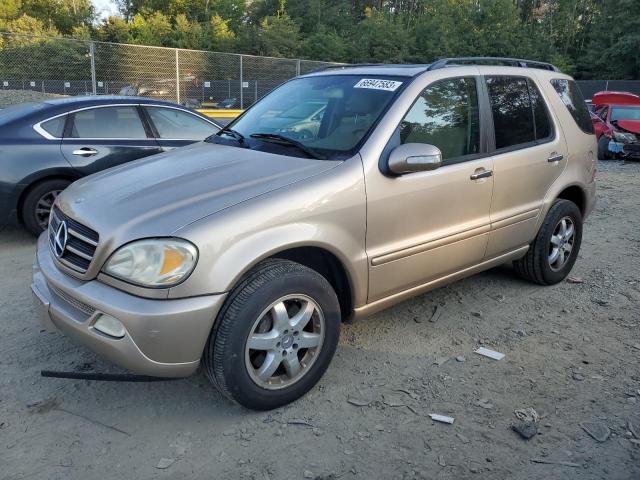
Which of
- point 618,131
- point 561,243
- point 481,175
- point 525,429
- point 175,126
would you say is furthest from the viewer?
point 618,131

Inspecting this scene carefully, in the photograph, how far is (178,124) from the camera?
21.6 ft

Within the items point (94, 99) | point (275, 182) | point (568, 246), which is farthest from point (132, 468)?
point (94, 99)

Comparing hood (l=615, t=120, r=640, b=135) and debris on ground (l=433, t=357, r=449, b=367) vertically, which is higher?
hood (l=615, t=120, r=640, b=135)

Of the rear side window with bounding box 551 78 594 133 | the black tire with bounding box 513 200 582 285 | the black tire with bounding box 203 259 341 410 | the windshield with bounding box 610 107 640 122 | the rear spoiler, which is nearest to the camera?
the black tire with bounding box 203 259 341 410

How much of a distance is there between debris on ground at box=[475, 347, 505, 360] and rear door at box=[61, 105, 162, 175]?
4339 mm

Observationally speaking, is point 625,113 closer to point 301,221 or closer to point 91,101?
point 91,101

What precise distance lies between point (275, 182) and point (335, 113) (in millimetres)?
951

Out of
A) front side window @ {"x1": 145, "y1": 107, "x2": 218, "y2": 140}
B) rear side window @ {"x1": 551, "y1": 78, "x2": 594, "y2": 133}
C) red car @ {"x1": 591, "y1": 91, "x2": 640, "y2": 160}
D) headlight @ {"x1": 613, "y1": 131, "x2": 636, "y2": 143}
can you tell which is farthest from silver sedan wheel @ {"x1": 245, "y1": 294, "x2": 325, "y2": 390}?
headlight @ {"x1": 613, "y1": 131, "x2": 636, "y2": 143}

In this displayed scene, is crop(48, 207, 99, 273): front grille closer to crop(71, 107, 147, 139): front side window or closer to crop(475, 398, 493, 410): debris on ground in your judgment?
crop(475, 398, 493, 410): debris on ground

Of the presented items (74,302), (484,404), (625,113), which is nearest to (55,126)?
(74,302)

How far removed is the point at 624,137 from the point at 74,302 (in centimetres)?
1388

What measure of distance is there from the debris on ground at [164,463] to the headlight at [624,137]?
1381 cm

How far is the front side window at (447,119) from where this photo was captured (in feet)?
11.2

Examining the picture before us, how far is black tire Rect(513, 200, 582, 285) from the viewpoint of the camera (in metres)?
4.50
